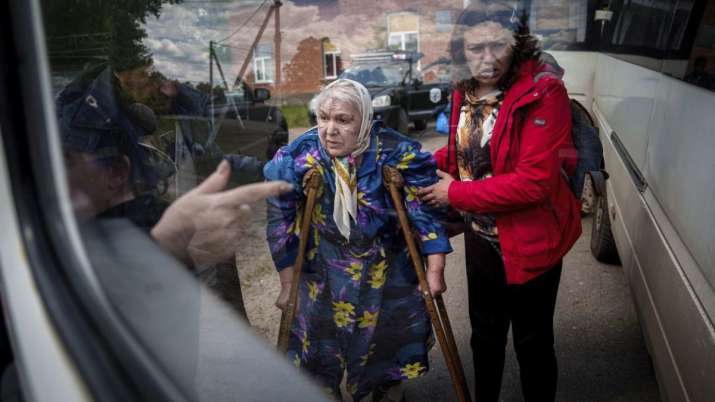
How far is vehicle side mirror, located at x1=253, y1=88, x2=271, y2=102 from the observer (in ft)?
5.10

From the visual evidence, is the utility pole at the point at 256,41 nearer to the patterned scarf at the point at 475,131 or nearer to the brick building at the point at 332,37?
the brick building at the point at 332,37

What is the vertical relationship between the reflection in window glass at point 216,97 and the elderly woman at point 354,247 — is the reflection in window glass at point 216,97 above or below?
above

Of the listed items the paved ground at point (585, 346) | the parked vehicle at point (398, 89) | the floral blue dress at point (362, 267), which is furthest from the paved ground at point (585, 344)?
the floral blue dress at point (362, 267)

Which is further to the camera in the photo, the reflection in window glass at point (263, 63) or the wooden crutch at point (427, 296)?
the wooden crutch at point (427, 296)

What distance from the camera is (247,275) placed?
1.51 meters

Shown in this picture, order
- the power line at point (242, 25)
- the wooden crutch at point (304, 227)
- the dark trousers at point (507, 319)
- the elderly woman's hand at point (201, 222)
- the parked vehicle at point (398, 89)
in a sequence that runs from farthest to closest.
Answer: the dark trousers at point (507, 319) → the parked vehicle at point (398, 89) → the wooden crutch at point (304, 227) → the power line at point (242, 25) → the elderly woman's hand at point (201, 222)

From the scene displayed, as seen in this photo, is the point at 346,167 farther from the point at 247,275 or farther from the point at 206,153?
the point at 206,153

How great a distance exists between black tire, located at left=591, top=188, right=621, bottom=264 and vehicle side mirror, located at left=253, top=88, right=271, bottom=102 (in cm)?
343

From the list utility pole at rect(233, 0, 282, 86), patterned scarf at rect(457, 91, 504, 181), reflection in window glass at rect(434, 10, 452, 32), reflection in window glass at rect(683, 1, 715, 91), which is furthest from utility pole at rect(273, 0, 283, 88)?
reflection in window glass at rect(683, 1, 715, 91)

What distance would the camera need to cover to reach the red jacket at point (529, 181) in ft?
7.06

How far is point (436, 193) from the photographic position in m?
2.29

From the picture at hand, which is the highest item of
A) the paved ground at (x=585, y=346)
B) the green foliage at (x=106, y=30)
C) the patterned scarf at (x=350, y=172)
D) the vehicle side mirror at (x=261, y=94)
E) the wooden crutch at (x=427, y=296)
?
the green foliage at (x=106, y=30)

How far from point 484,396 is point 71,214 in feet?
7.14

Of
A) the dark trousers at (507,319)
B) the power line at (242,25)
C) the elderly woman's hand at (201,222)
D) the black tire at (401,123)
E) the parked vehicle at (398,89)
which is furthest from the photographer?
the dark trousers at (507,319)
